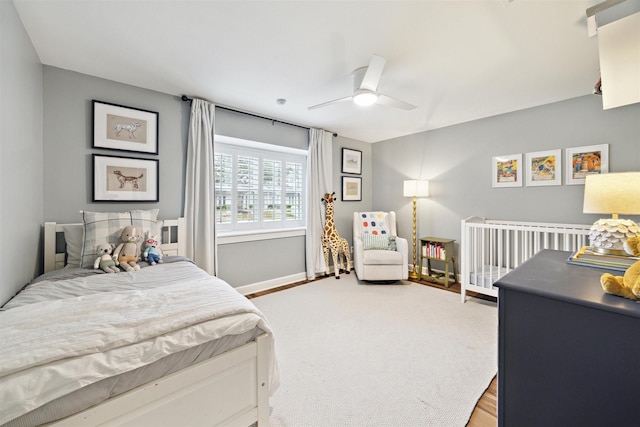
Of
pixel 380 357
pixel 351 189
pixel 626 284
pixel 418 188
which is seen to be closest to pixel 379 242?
pixel 418 188

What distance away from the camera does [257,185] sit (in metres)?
3.85

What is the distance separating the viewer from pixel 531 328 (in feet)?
2.86

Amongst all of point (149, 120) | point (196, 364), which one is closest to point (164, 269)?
point (196, 364)

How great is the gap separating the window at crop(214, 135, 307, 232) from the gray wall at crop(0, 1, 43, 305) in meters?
1.63

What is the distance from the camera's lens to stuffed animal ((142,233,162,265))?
2215mm

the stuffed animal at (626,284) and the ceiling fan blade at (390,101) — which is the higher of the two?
the ceiling fan blade at (390,101)

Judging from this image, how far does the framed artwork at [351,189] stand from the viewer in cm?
465

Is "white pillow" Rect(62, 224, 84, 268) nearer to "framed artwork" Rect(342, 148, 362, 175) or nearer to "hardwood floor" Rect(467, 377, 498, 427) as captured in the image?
"hardwood floor" Rect(467, 377, 498, 427)

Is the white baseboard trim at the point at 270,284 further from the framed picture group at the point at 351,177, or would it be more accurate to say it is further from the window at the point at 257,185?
the framed picture group at the point at 351,177

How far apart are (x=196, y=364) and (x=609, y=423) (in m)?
1.39

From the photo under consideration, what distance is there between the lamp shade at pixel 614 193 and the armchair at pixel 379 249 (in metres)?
2.08

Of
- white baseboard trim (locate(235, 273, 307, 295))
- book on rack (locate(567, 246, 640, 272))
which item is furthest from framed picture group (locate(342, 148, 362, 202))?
book on rack (locate(567, 246, 640, 272))

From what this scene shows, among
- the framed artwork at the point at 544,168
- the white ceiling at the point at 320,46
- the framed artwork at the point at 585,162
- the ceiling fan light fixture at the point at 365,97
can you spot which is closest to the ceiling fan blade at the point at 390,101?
the ceiling fan light fixture at the point at 365,97

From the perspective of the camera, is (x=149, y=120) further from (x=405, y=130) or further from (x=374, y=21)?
(x=405, y=130)
